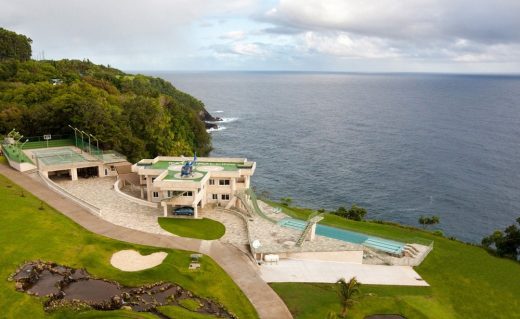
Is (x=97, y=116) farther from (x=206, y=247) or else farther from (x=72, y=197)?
(x=206, y=247)

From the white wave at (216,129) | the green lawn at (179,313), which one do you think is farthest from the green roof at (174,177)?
the white wave at (216,129)

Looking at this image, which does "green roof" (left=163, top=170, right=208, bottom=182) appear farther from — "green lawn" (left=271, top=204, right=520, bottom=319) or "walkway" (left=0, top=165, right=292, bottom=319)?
"green lawn" (left=271, top=204, right=520, bottom=319)

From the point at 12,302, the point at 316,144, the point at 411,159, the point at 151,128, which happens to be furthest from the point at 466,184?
the point at 12,302

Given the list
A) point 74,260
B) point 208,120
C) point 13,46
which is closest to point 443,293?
point 74,260

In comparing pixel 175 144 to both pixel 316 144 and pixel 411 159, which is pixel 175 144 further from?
pixel 411 159

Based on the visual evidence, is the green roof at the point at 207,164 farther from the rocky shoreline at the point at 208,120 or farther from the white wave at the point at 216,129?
the rocky shoreline at the point at 208,120
